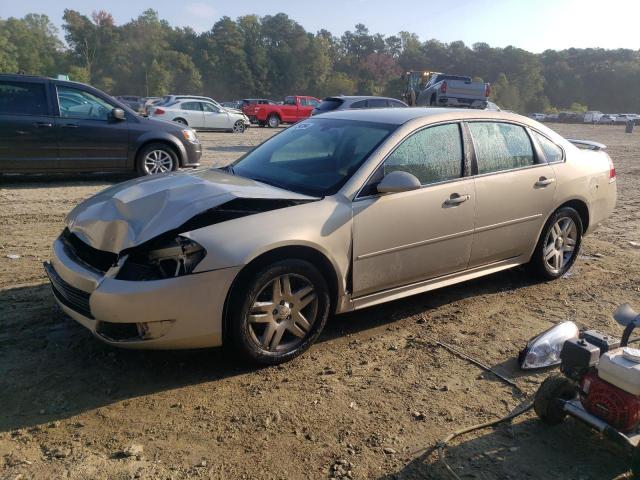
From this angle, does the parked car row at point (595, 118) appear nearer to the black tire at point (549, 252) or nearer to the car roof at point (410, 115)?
the black tire at point (549, 252)

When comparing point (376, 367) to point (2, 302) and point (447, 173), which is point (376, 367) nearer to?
point (447, 173)

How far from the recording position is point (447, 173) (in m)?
4.24

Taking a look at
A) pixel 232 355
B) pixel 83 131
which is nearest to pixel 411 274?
pixel 232 355

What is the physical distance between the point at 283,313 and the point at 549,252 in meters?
2.93

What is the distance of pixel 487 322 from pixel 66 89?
25.3 feet

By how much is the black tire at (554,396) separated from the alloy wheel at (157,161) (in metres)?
7.82

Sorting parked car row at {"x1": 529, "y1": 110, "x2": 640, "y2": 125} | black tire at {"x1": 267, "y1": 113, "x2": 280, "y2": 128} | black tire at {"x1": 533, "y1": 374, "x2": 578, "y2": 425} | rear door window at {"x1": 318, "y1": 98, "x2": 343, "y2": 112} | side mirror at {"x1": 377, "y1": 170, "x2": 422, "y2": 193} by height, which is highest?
rear door window at {"x1": 318, "y1": 98, "x2": 343, "y2": 112}

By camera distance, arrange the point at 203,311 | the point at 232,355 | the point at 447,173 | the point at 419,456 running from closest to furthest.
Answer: the point at 419,456
the point at 203,311
the point at 232,355
the point at 447,173

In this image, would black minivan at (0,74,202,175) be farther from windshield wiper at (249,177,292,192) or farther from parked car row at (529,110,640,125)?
parked car row at (529,110,640,125)

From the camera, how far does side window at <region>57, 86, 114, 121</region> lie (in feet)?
28.8

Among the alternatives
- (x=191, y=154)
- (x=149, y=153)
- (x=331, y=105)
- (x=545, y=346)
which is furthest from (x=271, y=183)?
(x=331, y=105)

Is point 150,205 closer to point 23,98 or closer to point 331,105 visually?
point 23,98

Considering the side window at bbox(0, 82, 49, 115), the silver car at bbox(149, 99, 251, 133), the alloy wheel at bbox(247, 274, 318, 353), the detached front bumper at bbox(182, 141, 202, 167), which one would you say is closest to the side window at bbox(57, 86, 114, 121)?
the side window at bbox(0, 82, 49, 115)

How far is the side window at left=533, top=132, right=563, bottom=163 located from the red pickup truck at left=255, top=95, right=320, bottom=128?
24447mm
